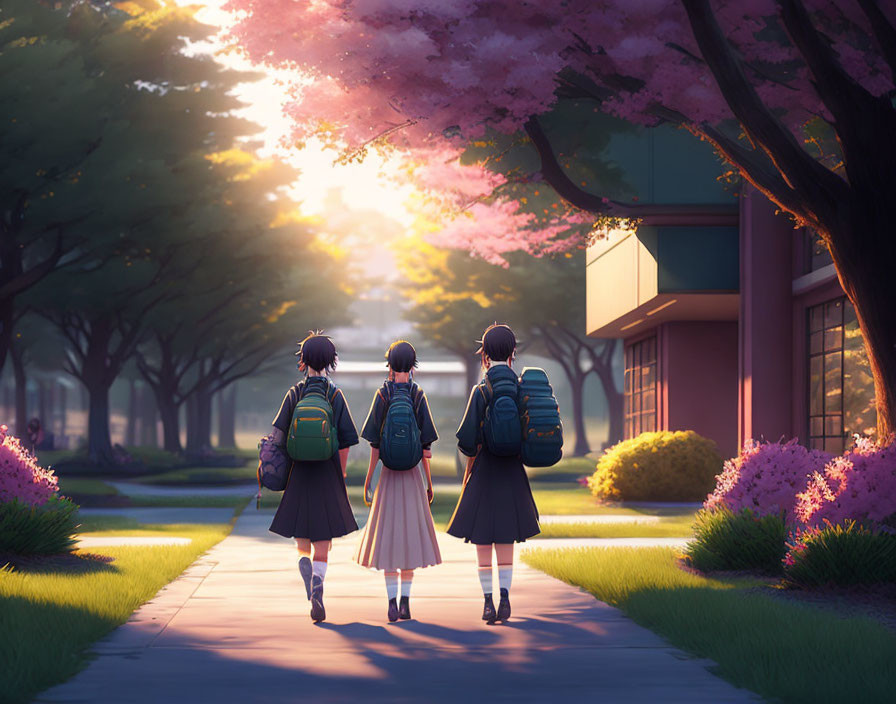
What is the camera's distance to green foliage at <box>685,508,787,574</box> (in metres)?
13.6

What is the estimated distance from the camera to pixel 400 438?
10.3 metres

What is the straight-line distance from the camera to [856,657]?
8.65 metres

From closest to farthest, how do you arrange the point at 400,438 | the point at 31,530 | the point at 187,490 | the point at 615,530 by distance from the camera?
the point at 400,438 → the point at 31,530 → the point at 615,530 → the point at 187,490

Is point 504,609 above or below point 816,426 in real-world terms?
below

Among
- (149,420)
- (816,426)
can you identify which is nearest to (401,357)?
(816,426)

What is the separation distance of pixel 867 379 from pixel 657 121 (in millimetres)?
8330

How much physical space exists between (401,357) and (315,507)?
137cm

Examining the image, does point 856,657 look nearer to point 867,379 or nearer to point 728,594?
point 728,594

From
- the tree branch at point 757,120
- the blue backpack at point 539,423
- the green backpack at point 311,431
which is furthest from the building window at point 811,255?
the green backpack at point 311,431

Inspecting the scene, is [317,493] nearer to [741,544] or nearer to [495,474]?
[495,474]

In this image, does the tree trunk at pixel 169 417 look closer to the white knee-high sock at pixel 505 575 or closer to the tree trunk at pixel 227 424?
the tree trunk at pixel 227 424

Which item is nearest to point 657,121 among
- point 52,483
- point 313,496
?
point 313,496

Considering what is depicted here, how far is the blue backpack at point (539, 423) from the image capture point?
1026 centimetres

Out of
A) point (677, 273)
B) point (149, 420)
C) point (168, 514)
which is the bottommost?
point (168, 514)
